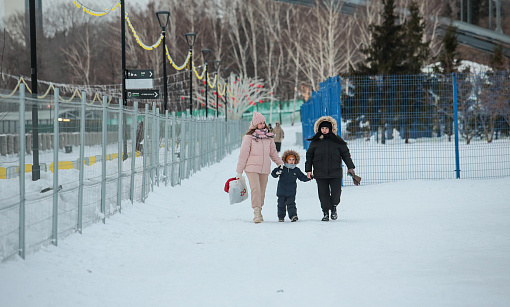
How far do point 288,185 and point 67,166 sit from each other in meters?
3.31

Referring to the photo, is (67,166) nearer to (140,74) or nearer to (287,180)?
(287,180)

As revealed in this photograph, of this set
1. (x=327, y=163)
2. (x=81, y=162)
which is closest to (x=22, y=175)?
(x=81, y=162)

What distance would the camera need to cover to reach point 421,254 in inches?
268

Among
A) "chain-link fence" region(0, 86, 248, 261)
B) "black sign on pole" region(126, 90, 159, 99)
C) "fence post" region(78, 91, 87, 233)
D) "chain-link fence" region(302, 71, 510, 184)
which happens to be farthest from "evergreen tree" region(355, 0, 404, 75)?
"fence post" region(78, 91, 87, 233)

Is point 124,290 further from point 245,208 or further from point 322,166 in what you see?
point 245,208

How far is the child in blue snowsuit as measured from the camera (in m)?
9.82

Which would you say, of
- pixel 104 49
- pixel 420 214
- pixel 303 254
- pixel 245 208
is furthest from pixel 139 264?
pixel 104 49

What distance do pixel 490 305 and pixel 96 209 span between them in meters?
5.37

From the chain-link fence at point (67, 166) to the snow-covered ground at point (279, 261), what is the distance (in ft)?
0.79

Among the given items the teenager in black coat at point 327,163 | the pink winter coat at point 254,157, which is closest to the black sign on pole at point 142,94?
the pink winter coat at point 254,157

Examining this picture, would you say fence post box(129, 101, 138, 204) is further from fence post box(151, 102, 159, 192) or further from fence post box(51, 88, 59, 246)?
fence post box(51, 88, 59, 246)

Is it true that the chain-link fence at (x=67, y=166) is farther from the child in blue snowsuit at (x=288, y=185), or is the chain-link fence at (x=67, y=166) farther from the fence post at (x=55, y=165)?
the child in blue snowsuit at (x=288, y=185)

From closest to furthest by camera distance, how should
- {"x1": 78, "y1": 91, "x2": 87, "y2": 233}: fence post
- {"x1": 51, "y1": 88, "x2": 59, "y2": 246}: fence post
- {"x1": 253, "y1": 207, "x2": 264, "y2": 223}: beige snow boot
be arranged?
{"x1": 51, "y1": 88, "x2": 59, "y2": 246}: fence post < {"x1": 78, "y1": 91, "x2": 87, "y2": 233}: fence post < {"x1": 253, "y1": 207, "x2": 264, "y2": 223}: beige snow boot

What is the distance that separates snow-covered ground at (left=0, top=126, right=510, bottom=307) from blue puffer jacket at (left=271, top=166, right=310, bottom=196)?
0.45 metres
